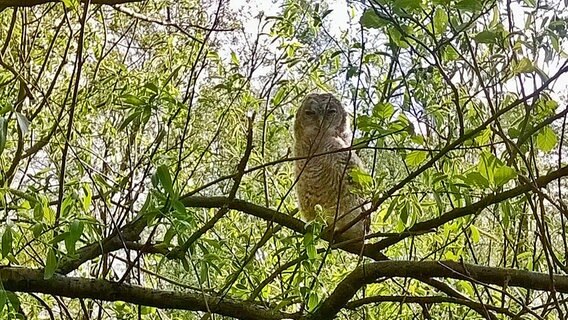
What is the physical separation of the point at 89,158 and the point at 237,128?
360mm

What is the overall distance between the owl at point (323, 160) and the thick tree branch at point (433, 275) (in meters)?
1.10

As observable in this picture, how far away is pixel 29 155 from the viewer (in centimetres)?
167

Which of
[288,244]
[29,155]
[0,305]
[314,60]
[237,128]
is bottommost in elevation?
[0,305]

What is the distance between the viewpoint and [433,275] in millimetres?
1175

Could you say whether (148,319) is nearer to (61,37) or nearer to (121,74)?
(121,74)

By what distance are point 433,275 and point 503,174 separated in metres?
0.28

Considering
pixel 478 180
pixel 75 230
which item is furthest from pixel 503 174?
pixel 75 230

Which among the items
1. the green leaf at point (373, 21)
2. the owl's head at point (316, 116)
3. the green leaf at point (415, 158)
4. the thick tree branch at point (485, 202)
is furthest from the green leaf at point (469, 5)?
the owl's head at point (316, 116)

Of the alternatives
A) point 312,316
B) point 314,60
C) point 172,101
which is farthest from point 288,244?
point 314,60

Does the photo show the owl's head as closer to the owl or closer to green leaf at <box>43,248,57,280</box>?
the owl

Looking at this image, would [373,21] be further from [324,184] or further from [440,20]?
[324,184]

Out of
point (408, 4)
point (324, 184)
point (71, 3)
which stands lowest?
point (408, 4)

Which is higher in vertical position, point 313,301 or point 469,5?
point 469,5

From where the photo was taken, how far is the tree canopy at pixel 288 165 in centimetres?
104
